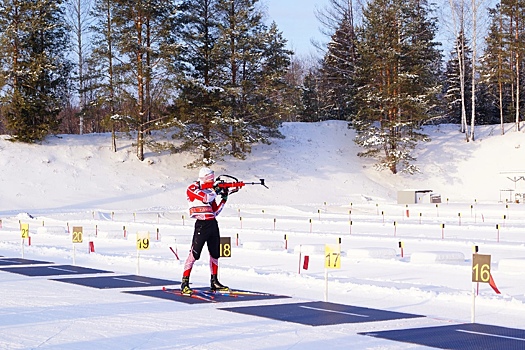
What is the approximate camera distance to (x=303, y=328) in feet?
34.3

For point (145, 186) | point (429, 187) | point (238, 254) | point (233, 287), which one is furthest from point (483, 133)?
point (233, 287)

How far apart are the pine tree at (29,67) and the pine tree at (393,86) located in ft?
74.2

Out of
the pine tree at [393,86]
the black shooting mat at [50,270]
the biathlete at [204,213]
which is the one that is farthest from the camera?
the pine tree at [393,86]

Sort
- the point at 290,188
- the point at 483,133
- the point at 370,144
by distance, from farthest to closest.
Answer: the point at 483,133, the point at 370,144, the point at 290,188

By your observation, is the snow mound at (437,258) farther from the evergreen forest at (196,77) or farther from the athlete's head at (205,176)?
the evergreen forest at (196,77)

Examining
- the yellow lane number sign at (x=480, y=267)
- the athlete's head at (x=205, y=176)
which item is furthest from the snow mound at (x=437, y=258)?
the athlete's head at (x=205, y=176)

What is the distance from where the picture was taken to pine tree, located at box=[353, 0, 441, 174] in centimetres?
5662

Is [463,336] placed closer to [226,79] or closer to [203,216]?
[203,216]

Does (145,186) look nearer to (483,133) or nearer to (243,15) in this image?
(243,15)

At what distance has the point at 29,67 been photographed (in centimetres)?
5172

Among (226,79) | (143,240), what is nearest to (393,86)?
(226,79)

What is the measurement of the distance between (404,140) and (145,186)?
19.4 metres

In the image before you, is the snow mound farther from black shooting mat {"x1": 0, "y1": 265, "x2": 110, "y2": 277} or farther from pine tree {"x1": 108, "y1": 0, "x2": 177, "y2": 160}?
pine tree {"x1": 108, "y1": 0, "x2": 177, "y2": 160}

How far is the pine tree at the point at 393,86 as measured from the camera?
5662 centimetres
